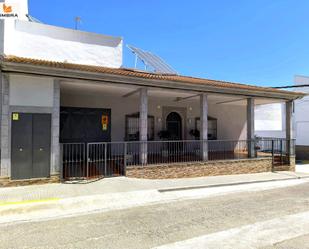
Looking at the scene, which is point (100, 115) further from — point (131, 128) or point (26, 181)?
point (26, 181)

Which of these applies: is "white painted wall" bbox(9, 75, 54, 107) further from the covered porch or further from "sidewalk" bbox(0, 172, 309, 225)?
"sidewalk" bbox(0, 172, 309, 225)

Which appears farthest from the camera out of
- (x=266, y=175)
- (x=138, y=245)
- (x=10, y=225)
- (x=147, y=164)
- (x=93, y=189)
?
(x=266, y=175)

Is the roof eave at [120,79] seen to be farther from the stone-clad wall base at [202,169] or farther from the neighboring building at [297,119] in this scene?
the neighboring building at [297,119]

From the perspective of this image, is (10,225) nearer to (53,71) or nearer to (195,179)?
(53,71)

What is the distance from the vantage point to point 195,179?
1016 centimetres

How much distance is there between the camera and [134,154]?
37.6 ft

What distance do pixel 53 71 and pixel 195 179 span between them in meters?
6.44

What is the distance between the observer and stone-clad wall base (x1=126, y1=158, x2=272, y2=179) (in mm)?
9766

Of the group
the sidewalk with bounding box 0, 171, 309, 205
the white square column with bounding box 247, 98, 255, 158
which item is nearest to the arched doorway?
the white square column with bounding box 247, 98, 255, 158

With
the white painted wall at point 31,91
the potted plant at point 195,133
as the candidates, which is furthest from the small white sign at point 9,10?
the potted plant at point 195,133

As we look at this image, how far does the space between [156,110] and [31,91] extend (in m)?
→ 7.36

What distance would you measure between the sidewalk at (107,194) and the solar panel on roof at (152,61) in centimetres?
699

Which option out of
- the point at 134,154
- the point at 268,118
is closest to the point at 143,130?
the point at 134,154

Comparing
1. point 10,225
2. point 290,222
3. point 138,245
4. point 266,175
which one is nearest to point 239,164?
point 266,175
